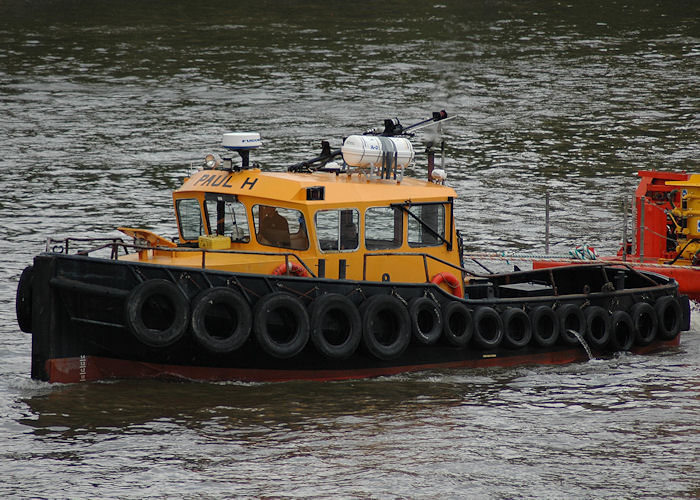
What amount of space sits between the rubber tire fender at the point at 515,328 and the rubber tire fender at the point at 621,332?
129 cm

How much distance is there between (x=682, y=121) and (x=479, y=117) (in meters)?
5.12

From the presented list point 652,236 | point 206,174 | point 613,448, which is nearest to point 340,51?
point 652,236

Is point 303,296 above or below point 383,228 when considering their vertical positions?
below

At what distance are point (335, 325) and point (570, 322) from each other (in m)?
3.25

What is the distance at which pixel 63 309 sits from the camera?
12.6 m

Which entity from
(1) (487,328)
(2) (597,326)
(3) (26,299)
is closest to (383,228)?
(1) (487,328)

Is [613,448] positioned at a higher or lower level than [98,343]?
lower

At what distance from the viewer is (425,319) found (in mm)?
13641

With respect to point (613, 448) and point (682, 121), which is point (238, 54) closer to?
point (682, 121)

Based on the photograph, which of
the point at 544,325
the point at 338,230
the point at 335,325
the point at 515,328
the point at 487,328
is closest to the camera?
the point at 335,325

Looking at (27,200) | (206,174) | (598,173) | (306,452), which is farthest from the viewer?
(598,173)

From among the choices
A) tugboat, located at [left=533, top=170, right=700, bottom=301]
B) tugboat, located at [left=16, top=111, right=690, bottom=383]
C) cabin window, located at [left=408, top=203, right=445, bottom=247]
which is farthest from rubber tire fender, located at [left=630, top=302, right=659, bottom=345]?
tugboat, located at [left=533, top=170, right=700, bottom=301]

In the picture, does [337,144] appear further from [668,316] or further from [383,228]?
[383,228]

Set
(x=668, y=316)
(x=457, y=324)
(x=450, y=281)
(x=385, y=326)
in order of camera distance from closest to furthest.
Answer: (x=385, y=326) < (x=457, y=324) < (x=450, y=281) < (x=668, y=316)
